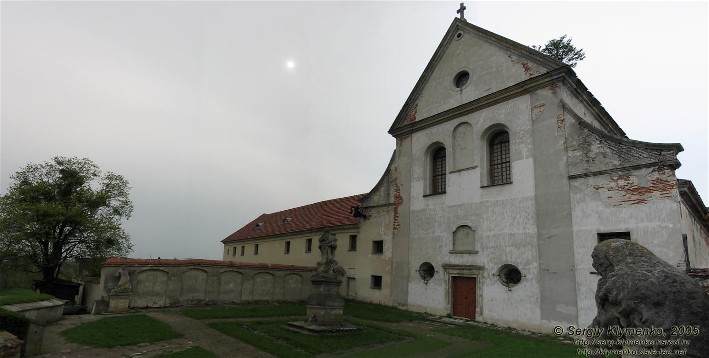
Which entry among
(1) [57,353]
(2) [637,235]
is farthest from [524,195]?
(1) [57,353]

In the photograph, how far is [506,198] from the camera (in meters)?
15.7

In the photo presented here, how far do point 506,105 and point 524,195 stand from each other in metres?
4.11

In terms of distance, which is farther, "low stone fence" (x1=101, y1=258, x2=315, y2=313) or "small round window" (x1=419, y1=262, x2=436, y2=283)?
"small round window" (x1=419, y1=262, x2=436, y2=283)

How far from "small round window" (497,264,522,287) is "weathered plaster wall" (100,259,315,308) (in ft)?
37.9

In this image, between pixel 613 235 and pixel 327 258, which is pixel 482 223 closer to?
pixel 613 235

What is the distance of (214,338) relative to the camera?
11219 mm

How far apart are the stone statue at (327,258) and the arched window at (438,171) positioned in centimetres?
709

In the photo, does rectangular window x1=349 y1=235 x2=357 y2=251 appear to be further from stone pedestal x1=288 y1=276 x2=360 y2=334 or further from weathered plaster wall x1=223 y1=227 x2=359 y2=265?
stone pedestal x1=288 y1=276 x2=360 y2=334

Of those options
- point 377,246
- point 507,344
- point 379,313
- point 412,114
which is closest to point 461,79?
point 412,114

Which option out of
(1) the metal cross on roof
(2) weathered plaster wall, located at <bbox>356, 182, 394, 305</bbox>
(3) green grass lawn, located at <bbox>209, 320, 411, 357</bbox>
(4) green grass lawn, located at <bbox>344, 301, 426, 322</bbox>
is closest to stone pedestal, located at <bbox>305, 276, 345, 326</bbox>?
(3) green grass lawn, located at <bbox>209, 320, 411, 357</bbox>

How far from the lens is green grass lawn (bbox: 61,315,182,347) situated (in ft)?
33.6

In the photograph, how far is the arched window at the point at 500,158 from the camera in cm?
1656

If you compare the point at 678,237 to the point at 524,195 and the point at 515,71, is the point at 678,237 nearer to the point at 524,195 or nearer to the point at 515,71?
the point at 524,195

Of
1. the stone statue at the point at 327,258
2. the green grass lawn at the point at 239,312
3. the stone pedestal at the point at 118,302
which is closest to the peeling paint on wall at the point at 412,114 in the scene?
the stone statue at the point at 327,258
